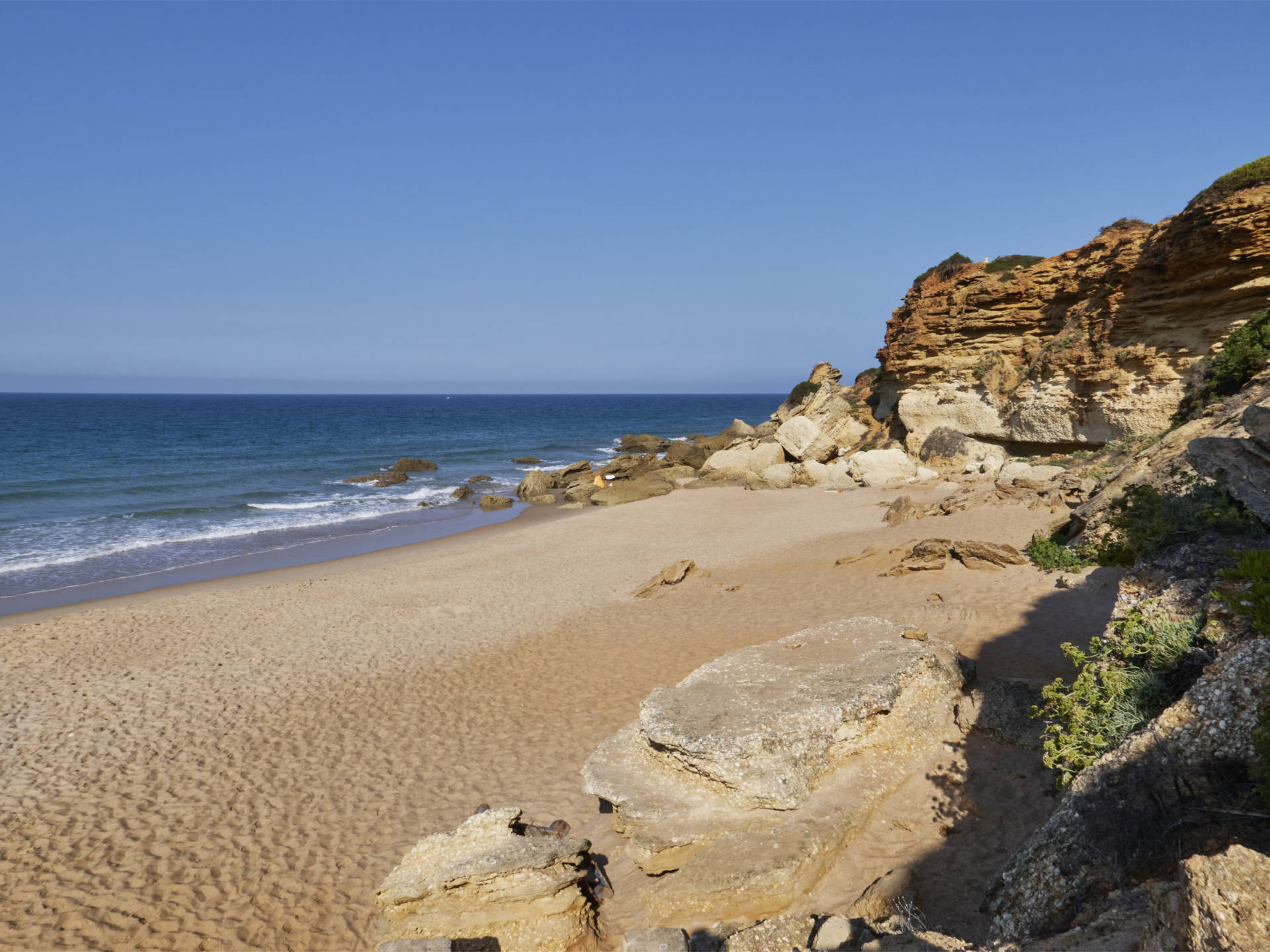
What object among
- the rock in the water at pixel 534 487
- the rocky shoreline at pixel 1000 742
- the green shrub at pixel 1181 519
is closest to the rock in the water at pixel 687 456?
the rock in the water at pixel 534 487

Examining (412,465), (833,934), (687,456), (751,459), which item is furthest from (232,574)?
(687,456)

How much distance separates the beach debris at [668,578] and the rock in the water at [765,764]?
7.64m

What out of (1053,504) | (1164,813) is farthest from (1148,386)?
(1164,813)

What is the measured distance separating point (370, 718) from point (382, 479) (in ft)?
99.4

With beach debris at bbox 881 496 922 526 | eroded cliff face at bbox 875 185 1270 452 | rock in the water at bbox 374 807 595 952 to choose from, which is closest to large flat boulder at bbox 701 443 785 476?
eroded cliff face at bbox 875 185 1270 452

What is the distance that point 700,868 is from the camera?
6285 millimetres

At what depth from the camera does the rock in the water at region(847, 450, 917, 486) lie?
27938 millimetres

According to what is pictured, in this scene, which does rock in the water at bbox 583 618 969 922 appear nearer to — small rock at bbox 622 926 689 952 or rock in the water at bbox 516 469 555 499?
small rock at bbox 622 926 689 952

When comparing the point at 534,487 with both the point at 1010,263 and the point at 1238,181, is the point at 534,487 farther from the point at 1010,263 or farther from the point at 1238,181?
the point at 1238,181

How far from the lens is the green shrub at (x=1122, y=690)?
520cm

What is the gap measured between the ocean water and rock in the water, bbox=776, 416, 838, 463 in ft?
44.9

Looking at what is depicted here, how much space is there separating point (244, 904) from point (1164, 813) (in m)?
8.09

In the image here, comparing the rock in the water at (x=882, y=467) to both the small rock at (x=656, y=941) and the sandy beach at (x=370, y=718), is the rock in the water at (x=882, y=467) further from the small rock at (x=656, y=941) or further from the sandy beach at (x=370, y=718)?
the small rock at (x=656, y=941)

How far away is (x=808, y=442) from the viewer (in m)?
32.2
